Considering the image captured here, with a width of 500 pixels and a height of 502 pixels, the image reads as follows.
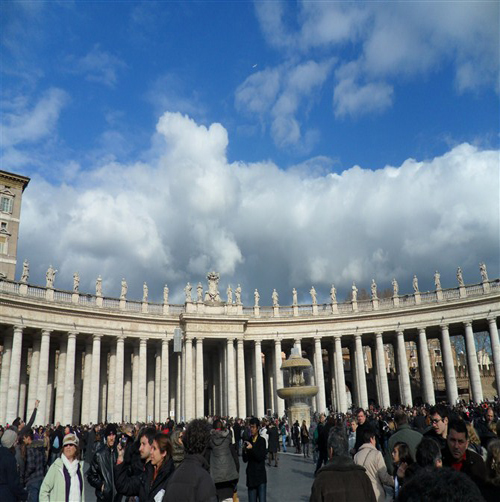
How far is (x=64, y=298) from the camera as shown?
1847 inches

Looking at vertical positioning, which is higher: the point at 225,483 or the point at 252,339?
the point at 252,339

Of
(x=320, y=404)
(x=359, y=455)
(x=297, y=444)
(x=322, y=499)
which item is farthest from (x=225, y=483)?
(x=320, y=404)

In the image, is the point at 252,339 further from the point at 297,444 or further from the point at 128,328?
the point at 297,444

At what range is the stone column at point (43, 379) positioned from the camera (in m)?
42.5

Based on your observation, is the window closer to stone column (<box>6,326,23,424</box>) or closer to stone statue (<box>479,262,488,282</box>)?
stone column (<box>6,326,23,424</box>)

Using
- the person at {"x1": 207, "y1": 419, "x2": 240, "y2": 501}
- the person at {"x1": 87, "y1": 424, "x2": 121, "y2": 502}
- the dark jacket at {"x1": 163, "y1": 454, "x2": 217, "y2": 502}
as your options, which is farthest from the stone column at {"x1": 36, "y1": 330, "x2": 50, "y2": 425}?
the dark jacket at {"x1": 163, "y1": 454, "x2": 217, "y2": 502}

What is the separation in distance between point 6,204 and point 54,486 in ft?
198

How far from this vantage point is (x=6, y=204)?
60031 mm

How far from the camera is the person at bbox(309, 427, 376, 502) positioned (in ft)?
17.5

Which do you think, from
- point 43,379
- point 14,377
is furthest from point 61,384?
point 14,377

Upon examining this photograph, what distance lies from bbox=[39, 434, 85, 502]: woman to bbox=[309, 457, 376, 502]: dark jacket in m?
4.38

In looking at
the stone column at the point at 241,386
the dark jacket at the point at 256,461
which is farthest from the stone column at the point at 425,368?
the dark jacket at the point at 256,461

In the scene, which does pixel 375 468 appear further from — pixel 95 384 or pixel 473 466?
pixel 95 384

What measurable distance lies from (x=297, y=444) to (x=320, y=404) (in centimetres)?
2182
